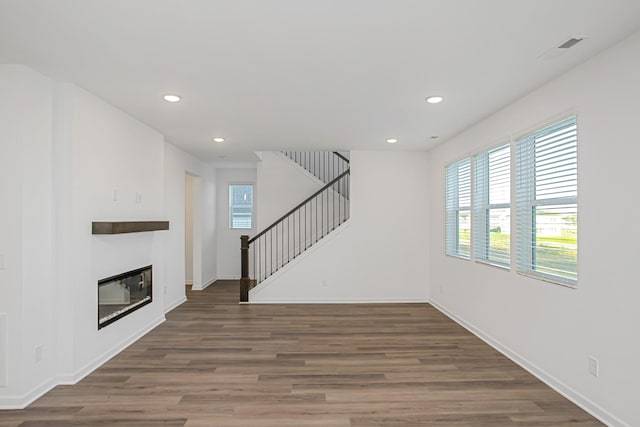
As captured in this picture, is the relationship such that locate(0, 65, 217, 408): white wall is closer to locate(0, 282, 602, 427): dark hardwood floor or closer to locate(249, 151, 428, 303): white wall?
locate(0, 282, 602, 427): dark hardwood floor

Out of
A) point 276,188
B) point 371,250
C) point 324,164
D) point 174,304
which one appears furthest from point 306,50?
point 324,164

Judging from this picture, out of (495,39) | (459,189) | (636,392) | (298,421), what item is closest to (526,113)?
(495,39)

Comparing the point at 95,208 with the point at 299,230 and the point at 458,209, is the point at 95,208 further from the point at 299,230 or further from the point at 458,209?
the point at 458,209

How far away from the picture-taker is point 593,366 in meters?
2.88

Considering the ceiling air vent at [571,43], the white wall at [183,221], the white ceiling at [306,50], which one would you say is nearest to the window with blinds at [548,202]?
the white ceiling at [306,50]

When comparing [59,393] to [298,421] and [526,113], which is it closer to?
[298,421]

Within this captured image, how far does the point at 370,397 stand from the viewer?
3148 mm

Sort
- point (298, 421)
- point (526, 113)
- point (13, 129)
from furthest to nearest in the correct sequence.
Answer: point (526, 113), point (13, 129), point (298, 421)

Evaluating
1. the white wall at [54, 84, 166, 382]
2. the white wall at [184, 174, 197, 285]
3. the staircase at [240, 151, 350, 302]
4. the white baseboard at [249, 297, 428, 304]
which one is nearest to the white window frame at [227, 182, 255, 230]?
the white wall at [184, 174, 197, 285]

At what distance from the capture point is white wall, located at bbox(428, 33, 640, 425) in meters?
2.58

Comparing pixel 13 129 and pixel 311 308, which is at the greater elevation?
pixel 13 129

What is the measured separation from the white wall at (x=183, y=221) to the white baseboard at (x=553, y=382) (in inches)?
181

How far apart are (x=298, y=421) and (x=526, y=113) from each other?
11.3 ft

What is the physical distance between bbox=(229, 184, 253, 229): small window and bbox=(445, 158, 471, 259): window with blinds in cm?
499
